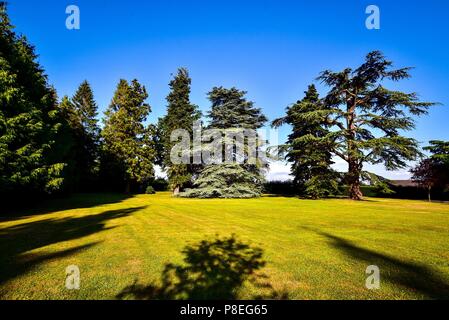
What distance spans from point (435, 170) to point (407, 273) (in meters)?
30.0

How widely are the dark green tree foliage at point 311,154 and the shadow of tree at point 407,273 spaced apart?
2007 cm

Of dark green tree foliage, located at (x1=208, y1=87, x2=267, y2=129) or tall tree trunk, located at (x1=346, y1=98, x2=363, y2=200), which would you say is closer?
tall tree trunk, located at (x1=346, y1=98, x2=363, y2=200)

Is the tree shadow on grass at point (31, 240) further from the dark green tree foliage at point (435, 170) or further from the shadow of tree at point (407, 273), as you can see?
the dark green tree foliage at point (435, 170)

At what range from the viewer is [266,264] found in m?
5.62

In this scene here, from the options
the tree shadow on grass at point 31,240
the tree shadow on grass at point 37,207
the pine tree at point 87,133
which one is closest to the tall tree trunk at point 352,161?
the tree shadow on grass at point 31,240

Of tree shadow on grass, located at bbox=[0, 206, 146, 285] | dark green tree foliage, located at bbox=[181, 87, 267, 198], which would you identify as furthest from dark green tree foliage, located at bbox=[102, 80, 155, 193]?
tree shadow on grass, located at bbox=[0, 206, 146, 285]

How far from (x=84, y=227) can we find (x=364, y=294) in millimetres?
10224

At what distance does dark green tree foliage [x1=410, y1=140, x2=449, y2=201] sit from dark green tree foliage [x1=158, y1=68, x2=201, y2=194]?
91.4 ft

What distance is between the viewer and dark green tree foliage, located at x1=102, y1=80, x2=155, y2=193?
121ft

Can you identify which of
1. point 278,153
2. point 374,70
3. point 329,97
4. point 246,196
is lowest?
point 246,196

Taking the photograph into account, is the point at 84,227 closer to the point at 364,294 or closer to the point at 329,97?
the point at 364,294

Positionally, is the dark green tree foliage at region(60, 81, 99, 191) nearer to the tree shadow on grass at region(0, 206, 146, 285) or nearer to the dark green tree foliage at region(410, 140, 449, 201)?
the tree shadow on grass at region(0, 206, 146, 285)

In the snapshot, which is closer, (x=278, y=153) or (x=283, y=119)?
(x=278, y=153)
